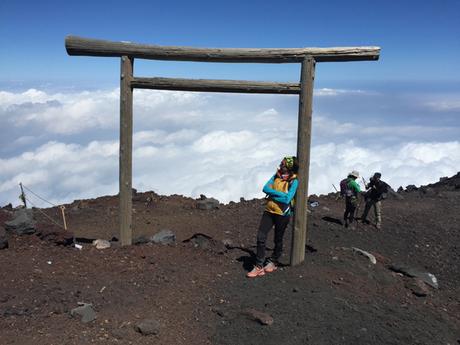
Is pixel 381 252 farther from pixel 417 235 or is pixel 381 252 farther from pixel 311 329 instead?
pixel 311 329

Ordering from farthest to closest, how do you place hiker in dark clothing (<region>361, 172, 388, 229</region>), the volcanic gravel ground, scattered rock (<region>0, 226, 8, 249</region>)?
hiker in dark clothing (<region>361, 172, 388, 229</region>) < scattered rock (<region>0, 226, 8, 249</region>) < the volcanic gravel ground

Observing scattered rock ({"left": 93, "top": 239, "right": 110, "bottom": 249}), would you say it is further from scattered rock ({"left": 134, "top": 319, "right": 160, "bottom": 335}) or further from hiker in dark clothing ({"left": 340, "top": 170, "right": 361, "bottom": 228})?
hiker in dark clothing ({"left": 340, "top": 170, "right": 361, "bottom": 228})

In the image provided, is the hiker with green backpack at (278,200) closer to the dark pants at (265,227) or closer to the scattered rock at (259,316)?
the dark pants at (265,227)

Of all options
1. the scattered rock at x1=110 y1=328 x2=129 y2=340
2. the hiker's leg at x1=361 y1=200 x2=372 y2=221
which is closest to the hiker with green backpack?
the scattered rock at x1=110 y1=328 x2=129 y2=340

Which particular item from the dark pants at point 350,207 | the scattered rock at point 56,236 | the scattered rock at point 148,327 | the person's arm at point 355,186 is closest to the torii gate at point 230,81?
the scattered rock at point 56,236

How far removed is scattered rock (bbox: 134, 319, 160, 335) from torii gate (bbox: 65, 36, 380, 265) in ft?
9.60

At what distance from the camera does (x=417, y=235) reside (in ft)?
37.8

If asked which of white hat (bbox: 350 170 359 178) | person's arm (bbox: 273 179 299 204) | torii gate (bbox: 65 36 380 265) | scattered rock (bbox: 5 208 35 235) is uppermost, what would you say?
torii gate (bbox: 65 36 380 265)

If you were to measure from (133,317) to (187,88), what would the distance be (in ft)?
12.2

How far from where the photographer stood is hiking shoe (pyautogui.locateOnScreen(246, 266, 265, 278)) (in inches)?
293

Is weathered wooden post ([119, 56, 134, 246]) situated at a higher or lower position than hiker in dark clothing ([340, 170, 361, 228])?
higher

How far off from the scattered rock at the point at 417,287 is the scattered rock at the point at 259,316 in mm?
2970

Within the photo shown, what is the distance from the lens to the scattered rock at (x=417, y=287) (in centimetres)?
758

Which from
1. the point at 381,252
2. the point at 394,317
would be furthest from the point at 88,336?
the point at 381,252
